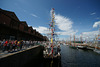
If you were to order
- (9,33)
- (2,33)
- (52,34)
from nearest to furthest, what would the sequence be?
(2,33) < (9,33) < (52,34)

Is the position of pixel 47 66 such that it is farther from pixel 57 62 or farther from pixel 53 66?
pixel 57 62

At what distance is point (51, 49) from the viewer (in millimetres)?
14336

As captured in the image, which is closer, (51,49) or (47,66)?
(47,66)

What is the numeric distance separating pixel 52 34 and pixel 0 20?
43.1 ft

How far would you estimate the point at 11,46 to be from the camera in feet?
28.1

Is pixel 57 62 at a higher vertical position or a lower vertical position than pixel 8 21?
lower

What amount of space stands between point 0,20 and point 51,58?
14.7 meters

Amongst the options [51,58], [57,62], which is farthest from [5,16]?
[57,62]

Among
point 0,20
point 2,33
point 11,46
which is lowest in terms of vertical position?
point 11,46

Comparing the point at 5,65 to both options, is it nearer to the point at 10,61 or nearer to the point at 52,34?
the point at 10,61

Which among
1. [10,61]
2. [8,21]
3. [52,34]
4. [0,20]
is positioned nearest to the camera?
[10,61]

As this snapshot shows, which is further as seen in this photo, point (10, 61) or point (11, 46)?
point (11, 46)

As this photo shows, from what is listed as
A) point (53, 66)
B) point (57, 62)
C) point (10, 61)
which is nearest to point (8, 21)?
point (10, 61)

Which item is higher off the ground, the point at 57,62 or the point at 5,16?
the point at 5,16
